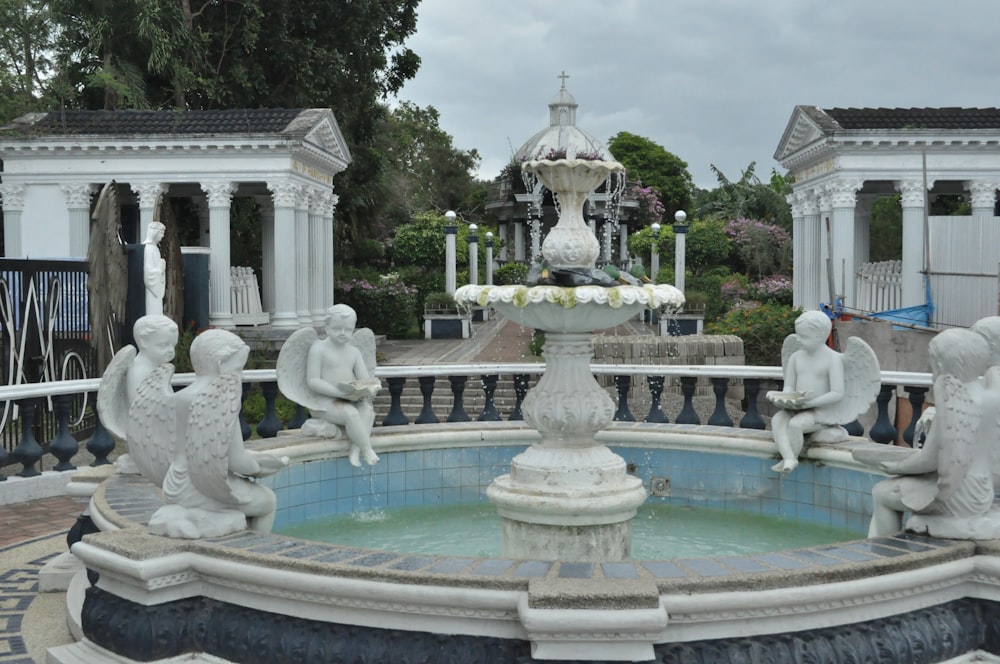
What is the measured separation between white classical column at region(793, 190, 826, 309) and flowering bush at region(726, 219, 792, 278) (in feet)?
30.3

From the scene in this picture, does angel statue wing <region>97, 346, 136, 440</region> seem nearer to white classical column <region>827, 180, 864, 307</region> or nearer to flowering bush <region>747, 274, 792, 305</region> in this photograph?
white classical column <region>827, 180, 864, 307</region>

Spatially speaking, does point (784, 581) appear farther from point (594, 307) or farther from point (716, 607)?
point (594, 307)

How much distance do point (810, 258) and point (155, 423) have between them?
2556 cm

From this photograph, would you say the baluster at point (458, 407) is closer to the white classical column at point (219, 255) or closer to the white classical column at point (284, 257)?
the white classical column at point (219, 255)

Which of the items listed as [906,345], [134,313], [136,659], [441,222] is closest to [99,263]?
[134,313]

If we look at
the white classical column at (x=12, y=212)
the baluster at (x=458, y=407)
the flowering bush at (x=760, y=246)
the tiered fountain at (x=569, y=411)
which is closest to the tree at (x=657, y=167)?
the flowering bush at (x=760, y=246)

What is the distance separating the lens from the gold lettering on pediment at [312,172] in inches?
885

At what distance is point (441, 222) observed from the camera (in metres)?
38.6

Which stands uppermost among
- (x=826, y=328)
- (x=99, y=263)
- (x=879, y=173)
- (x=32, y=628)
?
(x=879, y=173)

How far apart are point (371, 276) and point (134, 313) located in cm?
1558

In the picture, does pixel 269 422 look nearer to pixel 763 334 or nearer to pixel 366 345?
pixel 366 345

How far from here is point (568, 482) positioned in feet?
19.7

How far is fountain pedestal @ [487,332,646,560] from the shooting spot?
589 cm

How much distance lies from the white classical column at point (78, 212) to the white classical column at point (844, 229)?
16.9 metres
